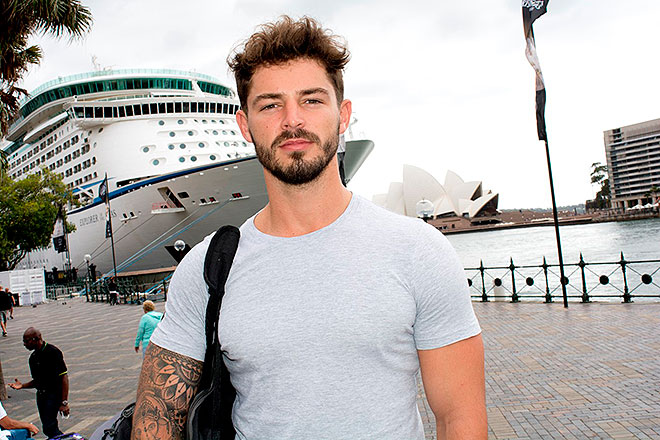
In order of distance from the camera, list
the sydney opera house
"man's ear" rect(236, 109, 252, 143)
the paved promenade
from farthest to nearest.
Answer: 1. the sydney opera house
2. the paved promenade
3. "man's ear" rect(236, 109, 252, 143)

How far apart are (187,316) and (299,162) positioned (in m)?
0.60

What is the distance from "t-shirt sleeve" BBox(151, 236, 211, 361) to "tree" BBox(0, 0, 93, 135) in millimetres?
7837

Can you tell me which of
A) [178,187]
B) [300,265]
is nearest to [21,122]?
[178,187]

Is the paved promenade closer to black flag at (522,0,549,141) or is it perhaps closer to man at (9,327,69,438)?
man at (9,327,69,438)

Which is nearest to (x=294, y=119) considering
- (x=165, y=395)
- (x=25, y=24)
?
(x=165, y=395)

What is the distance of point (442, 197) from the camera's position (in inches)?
3187

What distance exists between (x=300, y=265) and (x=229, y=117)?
3030 centimetres

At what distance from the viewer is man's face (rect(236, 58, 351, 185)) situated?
5.01 feet

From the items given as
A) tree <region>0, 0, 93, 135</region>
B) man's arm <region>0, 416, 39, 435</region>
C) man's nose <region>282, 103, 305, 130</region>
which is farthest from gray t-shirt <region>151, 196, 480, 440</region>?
tree <region>0, 0, 93, 135</region>

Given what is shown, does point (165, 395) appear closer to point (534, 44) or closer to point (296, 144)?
point (296, 144)

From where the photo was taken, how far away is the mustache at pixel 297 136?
152cm

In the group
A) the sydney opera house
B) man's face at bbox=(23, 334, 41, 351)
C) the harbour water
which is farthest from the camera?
the sydney opera house

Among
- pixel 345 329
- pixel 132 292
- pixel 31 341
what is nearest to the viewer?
pixel 345 329

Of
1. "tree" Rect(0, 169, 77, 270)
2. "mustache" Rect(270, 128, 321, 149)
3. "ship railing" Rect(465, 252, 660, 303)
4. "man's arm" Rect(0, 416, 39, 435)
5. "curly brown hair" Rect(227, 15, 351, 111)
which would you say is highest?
"tree" Rect(0, 169, 77, 270)
